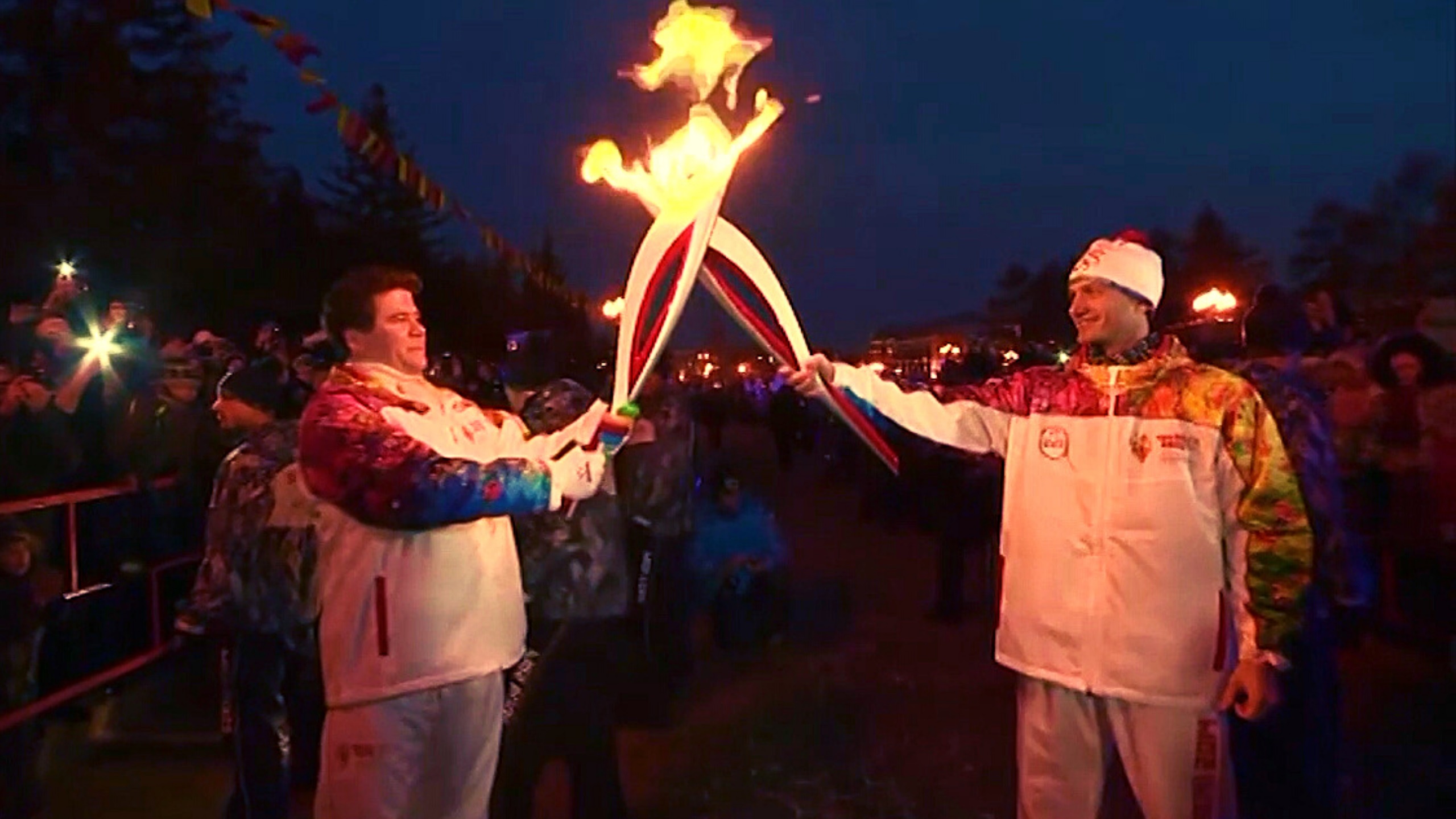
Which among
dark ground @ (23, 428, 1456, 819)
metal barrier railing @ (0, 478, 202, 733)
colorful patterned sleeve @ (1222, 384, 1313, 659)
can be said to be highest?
colorful patterned sleeve @ (1222, 384, 1313, 659)

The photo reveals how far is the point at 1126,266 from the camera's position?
12.2 feet

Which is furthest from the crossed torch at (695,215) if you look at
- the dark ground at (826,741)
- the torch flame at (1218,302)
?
the torch flame at (1218,302)

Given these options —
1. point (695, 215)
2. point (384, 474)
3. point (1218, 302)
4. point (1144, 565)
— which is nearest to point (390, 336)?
point (384, 474)

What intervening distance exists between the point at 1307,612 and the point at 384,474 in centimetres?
304

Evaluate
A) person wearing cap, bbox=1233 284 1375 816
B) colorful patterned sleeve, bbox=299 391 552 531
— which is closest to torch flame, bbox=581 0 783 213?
colorful patterned sleeve, bbox=299 391 552 531

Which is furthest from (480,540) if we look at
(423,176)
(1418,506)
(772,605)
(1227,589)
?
(1418,506)

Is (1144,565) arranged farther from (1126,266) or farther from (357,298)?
(357,298)

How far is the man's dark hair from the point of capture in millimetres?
3594

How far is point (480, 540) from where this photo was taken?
3600mm

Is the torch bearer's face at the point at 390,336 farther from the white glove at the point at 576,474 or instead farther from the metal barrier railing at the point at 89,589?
the metal barrier railing at the point at 89,589

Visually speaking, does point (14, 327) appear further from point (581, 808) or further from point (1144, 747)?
point (1144, 747)

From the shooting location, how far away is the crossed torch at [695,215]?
3885 mm

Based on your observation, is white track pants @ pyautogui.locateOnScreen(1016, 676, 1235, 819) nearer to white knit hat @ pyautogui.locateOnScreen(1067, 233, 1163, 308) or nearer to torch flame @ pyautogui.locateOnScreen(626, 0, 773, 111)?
white knit hat @ pyautogui.locateOnScreen(1067, 233, 1163, 308)

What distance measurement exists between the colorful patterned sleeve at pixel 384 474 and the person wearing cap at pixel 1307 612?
107 inches
